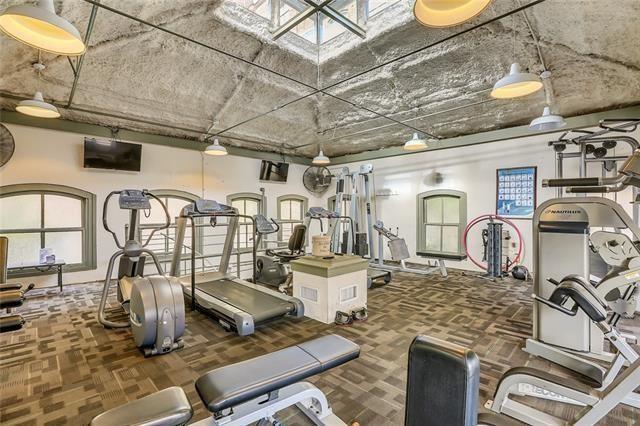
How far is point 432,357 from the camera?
3.55 feet

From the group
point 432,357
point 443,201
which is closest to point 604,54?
point 443,201

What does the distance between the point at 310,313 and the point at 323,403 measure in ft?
6.76

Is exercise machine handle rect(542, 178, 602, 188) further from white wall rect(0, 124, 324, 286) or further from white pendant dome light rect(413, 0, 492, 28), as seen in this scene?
white wall rect(0, 124, 324, 286)

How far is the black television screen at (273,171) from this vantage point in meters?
8.61

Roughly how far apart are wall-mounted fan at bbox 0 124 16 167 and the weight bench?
20.6ft

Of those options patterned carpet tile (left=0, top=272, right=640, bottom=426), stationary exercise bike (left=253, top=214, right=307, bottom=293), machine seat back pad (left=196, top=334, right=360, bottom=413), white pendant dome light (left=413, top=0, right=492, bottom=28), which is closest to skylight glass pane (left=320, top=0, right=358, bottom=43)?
white pendant dome light (left=413, top=0, right=492, bottom=28)

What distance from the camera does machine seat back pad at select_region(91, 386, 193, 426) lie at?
117cm

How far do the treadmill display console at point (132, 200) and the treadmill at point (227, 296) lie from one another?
0.57 metres

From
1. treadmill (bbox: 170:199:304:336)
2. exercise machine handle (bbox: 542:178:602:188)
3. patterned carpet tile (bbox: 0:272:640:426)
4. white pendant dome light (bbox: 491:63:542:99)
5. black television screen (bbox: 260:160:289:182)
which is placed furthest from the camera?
black television screen (bbox: 260:160:289:182)

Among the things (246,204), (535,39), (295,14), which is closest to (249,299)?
(295,14)

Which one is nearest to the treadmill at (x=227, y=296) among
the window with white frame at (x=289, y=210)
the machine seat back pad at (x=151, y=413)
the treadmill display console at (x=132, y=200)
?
the treadmill display console at (x=132, y=200)

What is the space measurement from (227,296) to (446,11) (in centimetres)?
419

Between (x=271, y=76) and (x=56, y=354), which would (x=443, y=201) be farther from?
(x=56, y=354)

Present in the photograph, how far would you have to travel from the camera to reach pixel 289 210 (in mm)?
9516
